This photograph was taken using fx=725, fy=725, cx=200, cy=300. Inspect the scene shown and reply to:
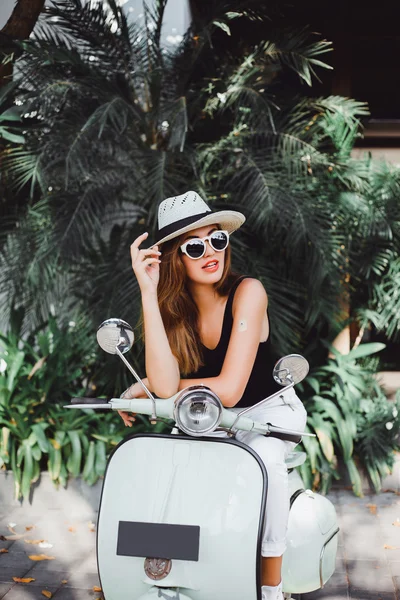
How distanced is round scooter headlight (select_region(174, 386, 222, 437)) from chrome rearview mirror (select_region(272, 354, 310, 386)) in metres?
0.29

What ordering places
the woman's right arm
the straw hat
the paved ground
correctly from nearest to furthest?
the woman's right arm → the straw hat → the paved ground

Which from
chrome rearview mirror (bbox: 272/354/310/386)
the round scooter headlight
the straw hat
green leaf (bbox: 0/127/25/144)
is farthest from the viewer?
green leaf (bbox: 0/127/25/144)

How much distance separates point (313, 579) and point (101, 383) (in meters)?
2.49

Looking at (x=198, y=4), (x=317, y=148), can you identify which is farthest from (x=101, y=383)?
(x=198, y=4)

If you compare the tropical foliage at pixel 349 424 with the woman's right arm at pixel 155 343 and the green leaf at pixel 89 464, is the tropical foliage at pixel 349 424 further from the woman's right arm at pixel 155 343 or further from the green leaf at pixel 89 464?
the woman's right arm at pixel 155 343

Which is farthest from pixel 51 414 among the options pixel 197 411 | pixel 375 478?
pixel 197 411

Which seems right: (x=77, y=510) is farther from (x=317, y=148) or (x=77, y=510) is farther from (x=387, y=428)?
(x=317, y=148)

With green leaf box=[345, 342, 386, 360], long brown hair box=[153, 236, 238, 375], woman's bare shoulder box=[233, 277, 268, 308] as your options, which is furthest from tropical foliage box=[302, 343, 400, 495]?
woman's bare shoulder box=[233, 277, 268, 308]

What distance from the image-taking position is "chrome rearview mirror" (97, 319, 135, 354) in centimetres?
218

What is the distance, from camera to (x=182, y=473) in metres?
2.02

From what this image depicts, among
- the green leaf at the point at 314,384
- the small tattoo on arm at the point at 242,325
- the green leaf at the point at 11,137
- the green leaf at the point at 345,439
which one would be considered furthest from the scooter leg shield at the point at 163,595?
the green leaf at the point at 11,137

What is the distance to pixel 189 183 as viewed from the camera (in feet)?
14.7

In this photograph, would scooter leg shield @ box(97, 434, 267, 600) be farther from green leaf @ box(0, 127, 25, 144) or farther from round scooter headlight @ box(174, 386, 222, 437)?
green leaf @ box(0, 127, 25, 144)

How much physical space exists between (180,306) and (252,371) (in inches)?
13.1
